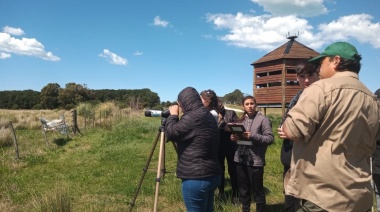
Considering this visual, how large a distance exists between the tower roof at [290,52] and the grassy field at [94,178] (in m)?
9.89

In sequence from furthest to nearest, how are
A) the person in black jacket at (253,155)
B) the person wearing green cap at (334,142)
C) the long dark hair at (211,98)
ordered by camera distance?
1. the long dark hair at (211,98)
2. the person in black jacket at (253,155)
3. the person wearing green cap at (334,142)

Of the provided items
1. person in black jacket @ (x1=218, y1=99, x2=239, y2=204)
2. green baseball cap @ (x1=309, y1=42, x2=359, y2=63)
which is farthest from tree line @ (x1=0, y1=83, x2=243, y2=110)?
green baseball cap @ (x1=309, y1=42, x2=359, y2=63)

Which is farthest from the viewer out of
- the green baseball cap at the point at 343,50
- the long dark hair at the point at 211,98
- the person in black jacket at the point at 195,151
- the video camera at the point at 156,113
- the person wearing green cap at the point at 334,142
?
the long dark hair at the point at 211,98

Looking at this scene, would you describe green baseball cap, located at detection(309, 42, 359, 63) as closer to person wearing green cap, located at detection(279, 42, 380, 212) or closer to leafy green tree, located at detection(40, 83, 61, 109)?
person wearing green cap, located at detection(279, 42, 380, 212)

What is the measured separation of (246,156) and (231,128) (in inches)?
19.1

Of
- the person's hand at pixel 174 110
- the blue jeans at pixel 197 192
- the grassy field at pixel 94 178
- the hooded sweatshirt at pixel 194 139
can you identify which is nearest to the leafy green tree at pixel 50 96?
the grassy field at pixel 94 178

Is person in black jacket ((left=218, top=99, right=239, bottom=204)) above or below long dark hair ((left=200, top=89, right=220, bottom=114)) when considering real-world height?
below

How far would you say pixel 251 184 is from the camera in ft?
15.0

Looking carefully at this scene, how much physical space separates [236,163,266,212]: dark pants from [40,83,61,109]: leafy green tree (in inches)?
2764

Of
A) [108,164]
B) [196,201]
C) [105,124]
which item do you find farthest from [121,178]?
[105,124]

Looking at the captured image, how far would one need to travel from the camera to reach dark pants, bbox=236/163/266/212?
449 cm

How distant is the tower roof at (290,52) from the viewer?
19.7 metres

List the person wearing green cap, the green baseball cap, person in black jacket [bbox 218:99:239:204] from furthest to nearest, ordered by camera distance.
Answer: person in black jacket [bbox 218:99:239:204] → the green baseball cap → the person wearing green cap

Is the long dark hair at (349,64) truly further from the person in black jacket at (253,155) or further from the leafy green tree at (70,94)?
the leafy green tree at (70,94)
